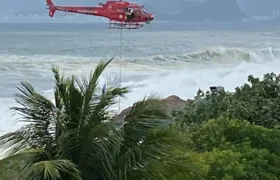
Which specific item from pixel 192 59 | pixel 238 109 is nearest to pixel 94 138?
pixel 238 109

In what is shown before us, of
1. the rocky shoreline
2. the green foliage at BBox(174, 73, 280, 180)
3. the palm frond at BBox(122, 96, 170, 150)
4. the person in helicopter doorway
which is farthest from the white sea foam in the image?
the palm frond at BBox(122, 96, 170, 150)

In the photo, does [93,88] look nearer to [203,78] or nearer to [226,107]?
[226,107]

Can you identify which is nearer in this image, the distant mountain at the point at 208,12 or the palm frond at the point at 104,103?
the palm frond at the point at 104,103

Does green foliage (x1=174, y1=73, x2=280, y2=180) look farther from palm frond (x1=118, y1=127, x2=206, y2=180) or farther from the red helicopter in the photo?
the red helicopter

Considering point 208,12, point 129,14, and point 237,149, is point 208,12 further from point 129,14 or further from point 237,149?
point 237,149

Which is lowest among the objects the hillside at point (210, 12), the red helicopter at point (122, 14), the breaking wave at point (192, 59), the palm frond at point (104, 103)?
the hillside at point (210, 12)

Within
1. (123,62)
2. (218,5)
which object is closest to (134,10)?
(123,62)

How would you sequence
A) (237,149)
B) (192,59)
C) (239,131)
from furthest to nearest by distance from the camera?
(192,59) < (239,131) < (237,149)

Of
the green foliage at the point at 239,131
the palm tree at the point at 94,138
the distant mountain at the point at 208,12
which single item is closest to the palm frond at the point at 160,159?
the palm tree at the point at 94,138

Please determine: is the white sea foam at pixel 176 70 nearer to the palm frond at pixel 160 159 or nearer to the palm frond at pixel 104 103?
the palm frond at pixel 104 103
